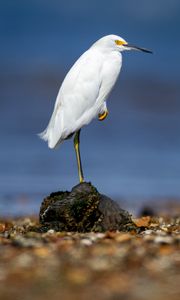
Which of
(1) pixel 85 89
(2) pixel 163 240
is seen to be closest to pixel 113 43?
(1) pixel 85 89

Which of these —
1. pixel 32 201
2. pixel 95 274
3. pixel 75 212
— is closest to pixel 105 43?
pixel 75 212

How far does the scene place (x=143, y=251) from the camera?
6254 mm

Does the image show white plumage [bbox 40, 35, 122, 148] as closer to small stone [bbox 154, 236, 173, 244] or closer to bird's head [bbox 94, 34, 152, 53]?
bird's head [bbox 94, 34, 152, 53]

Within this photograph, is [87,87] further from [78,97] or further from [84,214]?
[84,214]

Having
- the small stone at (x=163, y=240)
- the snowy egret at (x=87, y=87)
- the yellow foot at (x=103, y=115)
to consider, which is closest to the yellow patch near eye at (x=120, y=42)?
the snowy egret at (x=87, y=87)

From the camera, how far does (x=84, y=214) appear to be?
28.9 feet

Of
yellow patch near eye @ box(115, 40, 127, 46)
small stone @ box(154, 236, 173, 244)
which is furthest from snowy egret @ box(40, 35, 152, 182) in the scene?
small stone @ box(154, 236, 173, 244)

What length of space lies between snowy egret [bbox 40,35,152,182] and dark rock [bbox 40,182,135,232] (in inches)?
43.5

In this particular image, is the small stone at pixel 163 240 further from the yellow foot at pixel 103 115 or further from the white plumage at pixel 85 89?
the yellow foot at pixel 103 115

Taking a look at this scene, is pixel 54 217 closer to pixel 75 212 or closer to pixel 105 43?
pixel 75 212

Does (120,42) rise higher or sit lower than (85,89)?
higher

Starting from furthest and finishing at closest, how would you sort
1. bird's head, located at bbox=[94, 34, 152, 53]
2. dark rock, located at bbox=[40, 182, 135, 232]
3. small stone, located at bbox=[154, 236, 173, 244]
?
bird's head, located at bbox=[94, 34, 152, 53]
dark rock, located at bbox=[40, 182, 135, 232]
small stone, located at bbox=[154, 236, 173, 244]

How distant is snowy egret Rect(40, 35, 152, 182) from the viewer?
9.82 metres

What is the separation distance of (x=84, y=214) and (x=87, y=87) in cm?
202
